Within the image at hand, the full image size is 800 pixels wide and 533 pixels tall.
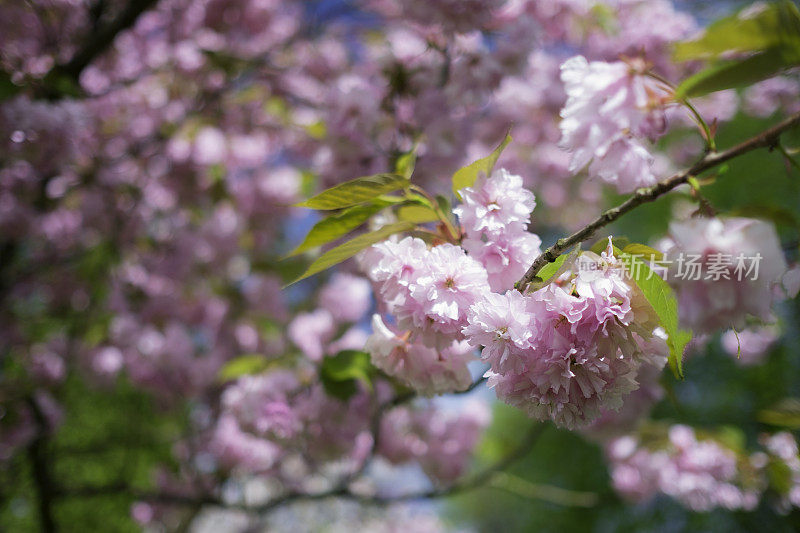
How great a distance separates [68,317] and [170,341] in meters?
0.79

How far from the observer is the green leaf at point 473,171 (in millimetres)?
687

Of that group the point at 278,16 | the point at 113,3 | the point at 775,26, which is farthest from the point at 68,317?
the point at 775,26

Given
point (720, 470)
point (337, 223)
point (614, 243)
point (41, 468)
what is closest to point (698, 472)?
point (720, 470)

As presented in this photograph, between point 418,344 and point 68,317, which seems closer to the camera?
point 418,344

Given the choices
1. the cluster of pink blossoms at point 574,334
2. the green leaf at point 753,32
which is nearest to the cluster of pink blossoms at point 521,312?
the cluster of pink blossoms at point 574,334

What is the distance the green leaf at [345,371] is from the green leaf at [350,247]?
0.37 meters

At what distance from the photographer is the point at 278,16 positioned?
276 centimetres

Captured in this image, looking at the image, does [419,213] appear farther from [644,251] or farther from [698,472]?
[698,472]

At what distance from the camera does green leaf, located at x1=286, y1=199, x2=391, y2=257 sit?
0.74 meters

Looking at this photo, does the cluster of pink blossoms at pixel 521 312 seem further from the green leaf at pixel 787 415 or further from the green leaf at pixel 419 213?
the green leaf at pixel 787 415

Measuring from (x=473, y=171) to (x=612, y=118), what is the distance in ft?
0.64

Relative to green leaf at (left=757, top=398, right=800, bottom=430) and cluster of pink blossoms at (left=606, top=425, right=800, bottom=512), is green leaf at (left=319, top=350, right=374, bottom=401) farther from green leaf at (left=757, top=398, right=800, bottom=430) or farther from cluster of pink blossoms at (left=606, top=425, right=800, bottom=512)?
cluster of pink blossoms at (left=606, top=425, right=800, bottom=512)

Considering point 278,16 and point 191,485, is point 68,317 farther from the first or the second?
point 278,16

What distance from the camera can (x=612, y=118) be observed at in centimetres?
65
